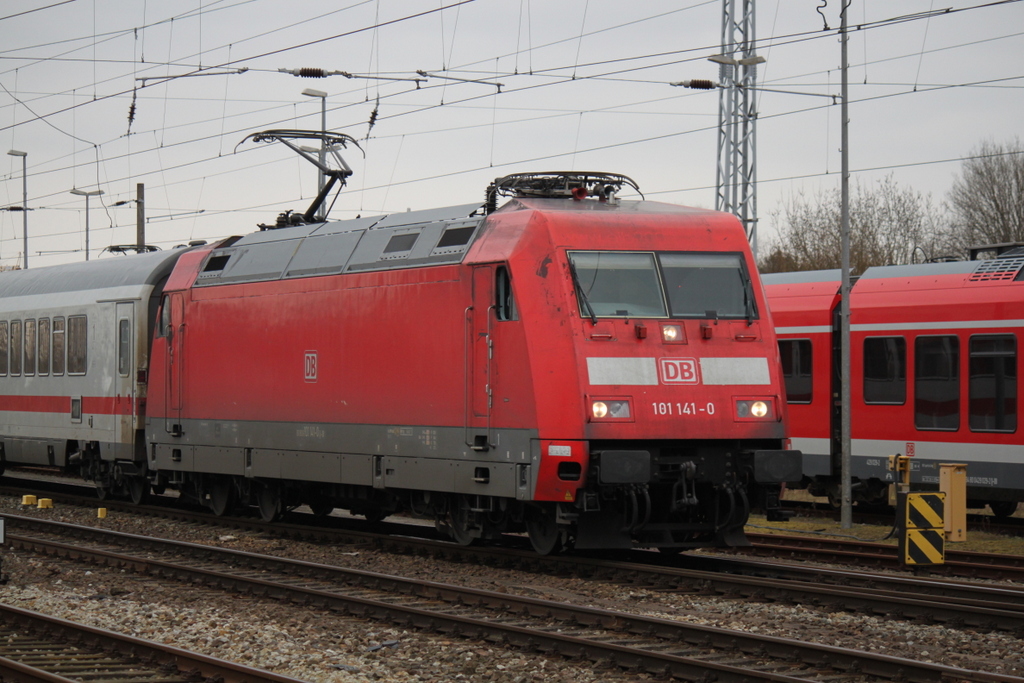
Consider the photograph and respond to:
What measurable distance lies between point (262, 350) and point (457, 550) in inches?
164

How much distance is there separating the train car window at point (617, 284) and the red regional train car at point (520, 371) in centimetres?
2

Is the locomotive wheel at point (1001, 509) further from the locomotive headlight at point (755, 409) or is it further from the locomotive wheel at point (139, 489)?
the locomotive wheel at point (139, 489)

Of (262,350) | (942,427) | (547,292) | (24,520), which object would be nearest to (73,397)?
(24,520)

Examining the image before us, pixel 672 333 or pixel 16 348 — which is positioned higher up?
pixel 16 348

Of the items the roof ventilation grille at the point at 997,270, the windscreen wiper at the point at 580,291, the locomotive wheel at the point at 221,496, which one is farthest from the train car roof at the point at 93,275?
the roof ventilation grille at the point at 997,270

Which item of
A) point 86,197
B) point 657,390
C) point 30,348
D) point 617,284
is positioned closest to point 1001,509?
point 657,390

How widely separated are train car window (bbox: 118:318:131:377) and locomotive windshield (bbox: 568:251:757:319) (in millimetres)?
9794

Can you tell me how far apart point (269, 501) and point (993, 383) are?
9923 mm

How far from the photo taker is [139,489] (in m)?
20.0

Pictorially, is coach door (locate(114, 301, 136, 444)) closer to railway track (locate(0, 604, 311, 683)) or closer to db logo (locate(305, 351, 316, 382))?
db logo (locate(305, 351, 316, 382))

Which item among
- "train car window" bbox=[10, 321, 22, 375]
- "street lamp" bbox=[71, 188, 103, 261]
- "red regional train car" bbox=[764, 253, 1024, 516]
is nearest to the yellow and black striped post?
"red regional train car" bbox=[764, 253, 1024, 516]

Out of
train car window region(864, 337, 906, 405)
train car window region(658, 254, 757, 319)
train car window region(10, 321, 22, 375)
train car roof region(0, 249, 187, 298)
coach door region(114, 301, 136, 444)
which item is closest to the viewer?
train car window region(658, 254, 757, 319)

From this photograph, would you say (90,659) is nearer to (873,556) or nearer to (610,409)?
(610,409)

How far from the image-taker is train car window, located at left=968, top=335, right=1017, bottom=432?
16.6 metres
